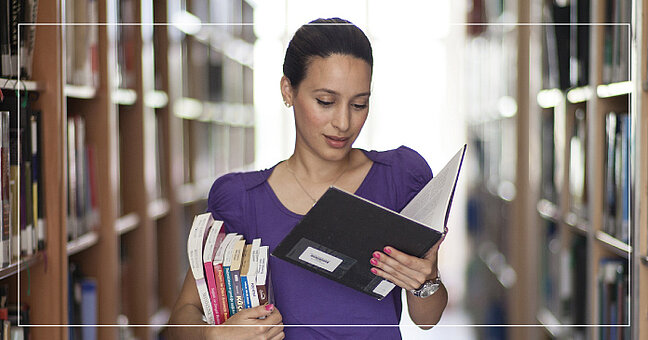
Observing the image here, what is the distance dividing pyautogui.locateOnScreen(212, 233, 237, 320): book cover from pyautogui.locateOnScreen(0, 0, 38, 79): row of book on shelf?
0.63m

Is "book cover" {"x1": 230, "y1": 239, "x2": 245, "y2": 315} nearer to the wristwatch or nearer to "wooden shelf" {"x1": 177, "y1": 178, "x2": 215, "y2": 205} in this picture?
"wooden shelf" {"x1": 177, "y1": 178, "x2": 215, "y2": 205}

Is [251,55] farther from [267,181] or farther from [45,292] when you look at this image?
[45,292]

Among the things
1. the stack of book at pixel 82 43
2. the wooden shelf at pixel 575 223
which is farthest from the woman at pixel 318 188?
the wooden shelf at pixel 575 223

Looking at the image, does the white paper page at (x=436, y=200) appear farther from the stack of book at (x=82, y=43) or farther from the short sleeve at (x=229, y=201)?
the stack of book at (x=82, y=43)

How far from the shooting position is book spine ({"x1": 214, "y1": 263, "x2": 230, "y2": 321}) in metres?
1.36

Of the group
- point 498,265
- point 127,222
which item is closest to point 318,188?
point 498,265

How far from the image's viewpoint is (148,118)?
1.68m

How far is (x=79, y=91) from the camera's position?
63.8 inches

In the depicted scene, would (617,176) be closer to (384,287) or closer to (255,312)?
(384,287)

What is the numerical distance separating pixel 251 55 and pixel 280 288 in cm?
53

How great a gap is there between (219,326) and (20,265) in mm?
488

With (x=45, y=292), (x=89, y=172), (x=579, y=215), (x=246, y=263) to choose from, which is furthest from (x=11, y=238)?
(x=579, y=215)

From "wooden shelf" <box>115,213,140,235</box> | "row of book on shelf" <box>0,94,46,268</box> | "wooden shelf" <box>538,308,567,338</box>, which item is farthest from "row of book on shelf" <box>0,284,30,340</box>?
"wooden shelf" <box>538,308,567,338</box>

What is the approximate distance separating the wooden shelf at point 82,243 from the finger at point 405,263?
790 millimetres
